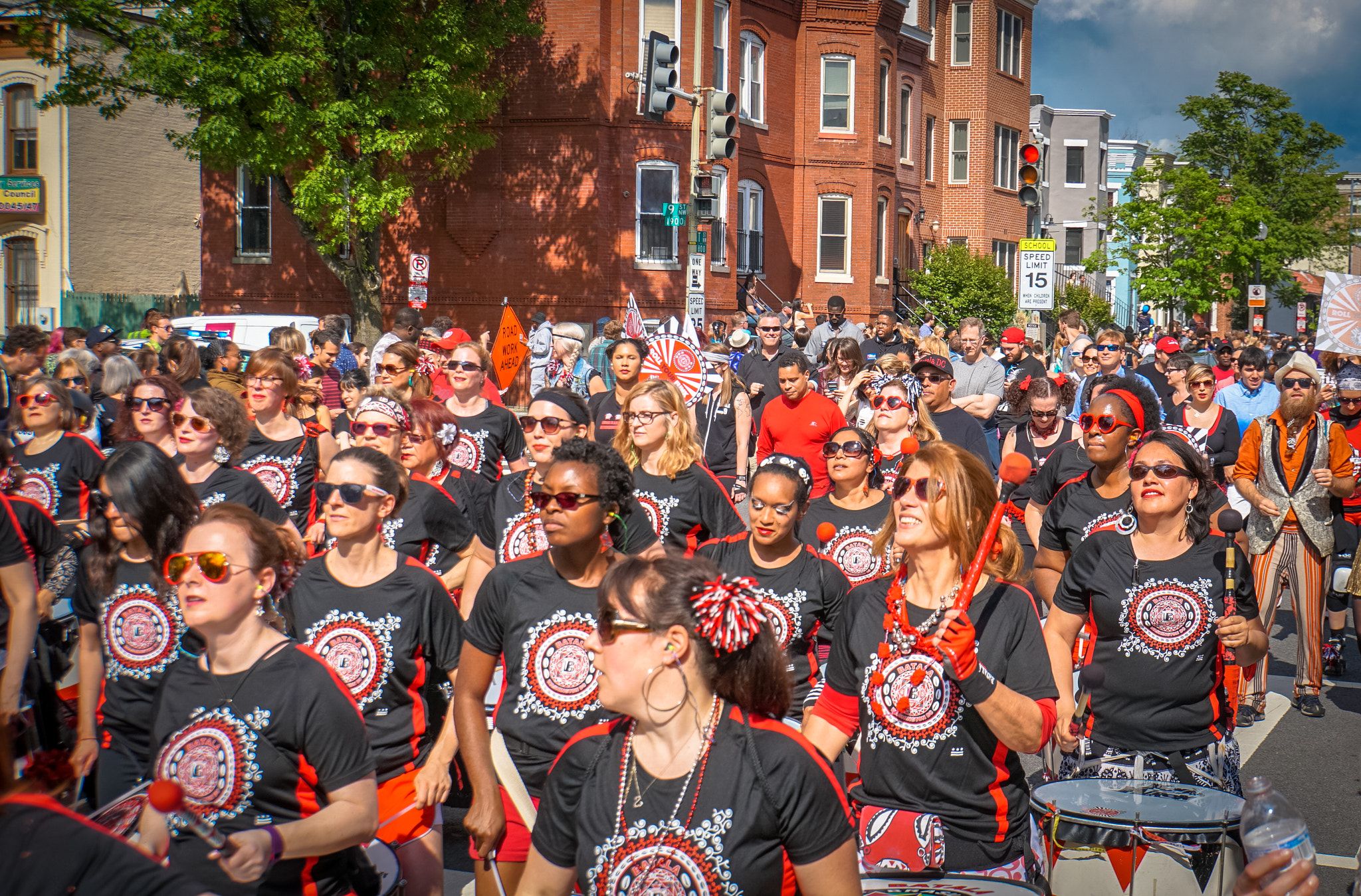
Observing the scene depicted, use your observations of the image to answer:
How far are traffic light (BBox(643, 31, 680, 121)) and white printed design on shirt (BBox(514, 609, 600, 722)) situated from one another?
507 inches

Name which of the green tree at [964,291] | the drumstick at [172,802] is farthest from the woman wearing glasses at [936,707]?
the green tree at [964,291]

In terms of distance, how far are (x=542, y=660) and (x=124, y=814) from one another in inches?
64.7

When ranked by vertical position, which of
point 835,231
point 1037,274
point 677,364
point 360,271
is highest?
point 835,231

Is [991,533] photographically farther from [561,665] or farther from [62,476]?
[62,476]

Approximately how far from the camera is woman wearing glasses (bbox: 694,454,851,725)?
5.04 meters

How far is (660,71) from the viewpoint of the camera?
1614 cm

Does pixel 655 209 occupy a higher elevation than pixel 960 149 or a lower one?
lower

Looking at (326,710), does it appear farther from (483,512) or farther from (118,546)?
(483,512)

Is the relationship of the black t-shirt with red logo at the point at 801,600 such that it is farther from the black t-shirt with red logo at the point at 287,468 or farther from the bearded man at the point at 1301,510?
the bearded man at the point at 1301,510

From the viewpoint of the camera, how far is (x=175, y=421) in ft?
19.2

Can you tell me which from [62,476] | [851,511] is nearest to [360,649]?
[851,511]

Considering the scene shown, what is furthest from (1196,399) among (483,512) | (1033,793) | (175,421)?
(175,421)

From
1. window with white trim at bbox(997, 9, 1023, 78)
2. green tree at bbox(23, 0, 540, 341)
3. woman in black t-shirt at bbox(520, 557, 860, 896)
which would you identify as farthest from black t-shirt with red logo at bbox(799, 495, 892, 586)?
window with white trim at bbox(997, 9, 1023, 78)

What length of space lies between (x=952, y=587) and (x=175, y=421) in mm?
3841
